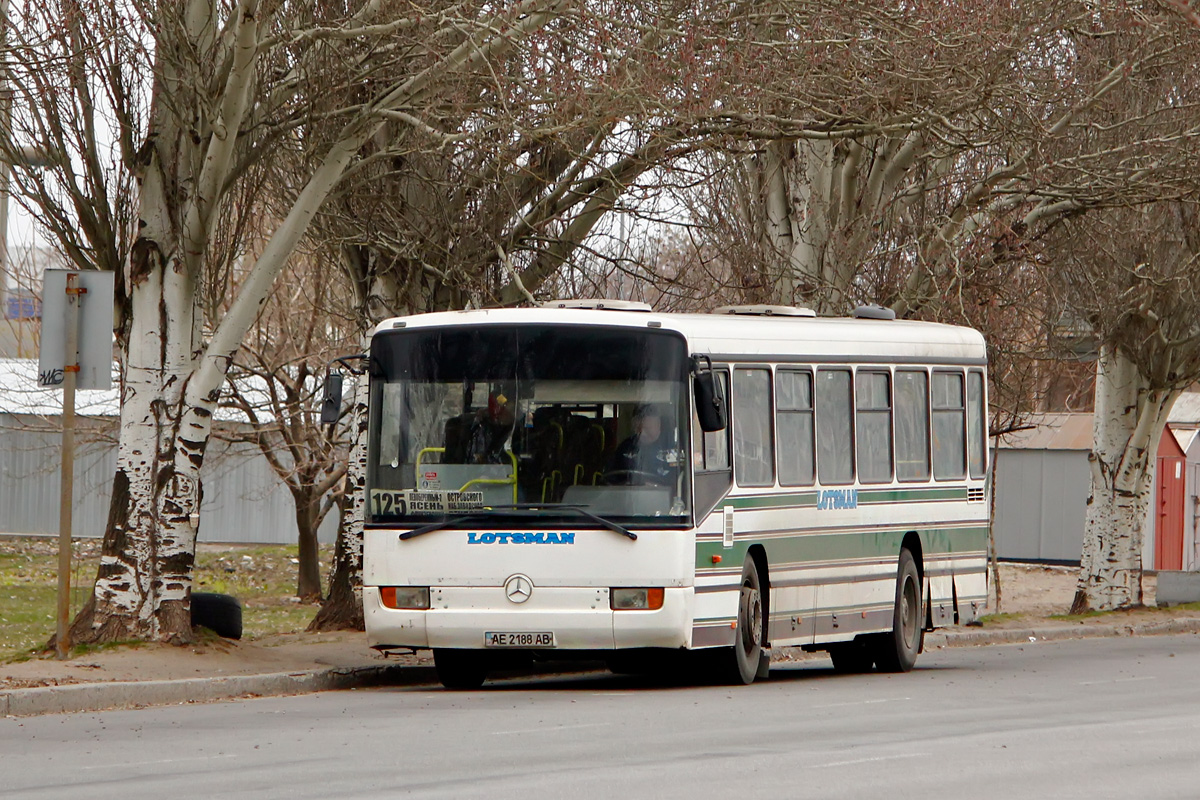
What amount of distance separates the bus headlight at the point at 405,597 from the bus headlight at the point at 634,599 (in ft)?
4.71

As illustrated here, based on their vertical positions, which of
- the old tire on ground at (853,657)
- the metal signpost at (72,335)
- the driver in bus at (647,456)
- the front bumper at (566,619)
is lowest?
the old tire on ground at (853,657)

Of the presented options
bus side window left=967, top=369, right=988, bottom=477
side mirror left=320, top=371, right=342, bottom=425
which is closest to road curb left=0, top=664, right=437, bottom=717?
side mirror left=320, top=371, right=342, bottom=425

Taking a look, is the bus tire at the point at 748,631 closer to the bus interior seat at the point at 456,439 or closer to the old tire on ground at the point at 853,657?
the bus interior seat at the point at 456,439

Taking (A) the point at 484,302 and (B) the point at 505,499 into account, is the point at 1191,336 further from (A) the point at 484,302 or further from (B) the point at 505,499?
(B) the point at 505,499

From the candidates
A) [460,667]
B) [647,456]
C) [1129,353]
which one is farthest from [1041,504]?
[647,456]

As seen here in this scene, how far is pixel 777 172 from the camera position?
2367cm

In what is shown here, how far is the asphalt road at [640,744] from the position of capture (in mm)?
9203

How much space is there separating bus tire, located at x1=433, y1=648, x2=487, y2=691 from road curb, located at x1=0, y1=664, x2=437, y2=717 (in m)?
0.82

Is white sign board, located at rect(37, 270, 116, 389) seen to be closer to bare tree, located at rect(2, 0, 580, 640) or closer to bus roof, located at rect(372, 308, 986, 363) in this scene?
bare tree, located at rect(2, 0, 580, 640)

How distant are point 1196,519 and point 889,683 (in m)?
30.8

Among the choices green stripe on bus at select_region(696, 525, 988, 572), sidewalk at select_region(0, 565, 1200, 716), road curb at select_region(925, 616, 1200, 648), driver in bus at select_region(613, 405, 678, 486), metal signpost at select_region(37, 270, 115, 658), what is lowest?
road curb at select_region(925, 616, 1200, 648)

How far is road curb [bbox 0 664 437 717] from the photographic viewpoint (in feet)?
43.4

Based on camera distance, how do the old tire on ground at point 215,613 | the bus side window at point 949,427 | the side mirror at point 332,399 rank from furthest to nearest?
1. the bus side window at point 949,427
2. the old tire on ground at point 215,613
3. the side mirror at point 332,399

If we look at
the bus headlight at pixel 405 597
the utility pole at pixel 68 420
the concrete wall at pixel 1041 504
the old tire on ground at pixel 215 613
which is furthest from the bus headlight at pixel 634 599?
the concrete wall at pixel 1041 504
